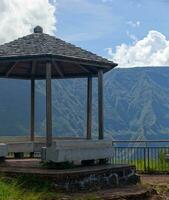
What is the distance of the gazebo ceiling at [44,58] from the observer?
50.4ft

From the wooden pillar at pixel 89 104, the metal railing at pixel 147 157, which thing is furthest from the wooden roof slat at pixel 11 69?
the metal railing at pixel 147 157

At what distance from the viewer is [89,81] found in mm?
18250

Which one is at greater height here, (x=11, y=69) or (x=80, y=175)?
(x=11, y=69)

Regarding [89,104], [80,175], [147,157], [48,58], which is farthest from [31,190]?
[147,157]

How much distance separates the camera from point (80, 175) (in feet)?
44.8

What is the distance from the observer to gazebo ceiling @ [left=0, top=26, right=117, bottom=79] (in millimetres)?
15367

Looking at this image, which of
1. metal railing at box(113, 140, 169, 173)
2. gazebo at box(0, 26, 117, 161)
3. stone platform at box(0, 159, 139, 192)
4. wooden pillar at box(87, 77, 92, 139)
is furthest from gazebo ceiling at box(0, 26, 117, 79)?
metal railing at box(113, 140, 169, 173)

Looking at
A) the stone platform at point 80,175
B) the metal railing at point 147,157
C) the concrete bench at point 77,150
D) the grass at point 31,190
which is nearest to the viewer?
the grass at point 31,190

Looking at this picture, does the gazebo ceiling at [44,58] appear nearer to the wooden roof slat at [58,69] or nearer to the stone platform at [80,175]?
the wooden roof slat at [58,69]

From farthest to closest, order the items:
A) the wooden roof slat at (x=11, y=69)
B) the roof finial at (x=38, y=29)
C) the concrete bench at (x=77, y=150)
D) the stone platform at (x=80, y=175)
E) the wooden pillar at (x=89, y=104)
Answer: the wooden roof slat at (x=11, y=69) < the wooden pillar at (x=89, y=104) < the roof finial at (x=38, y=29) < the concrete bench at (x=77, y=150) < the stone platform at (x=80, y=175)

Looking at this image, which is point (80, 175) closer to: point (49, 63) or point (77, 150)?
point (77, 150)

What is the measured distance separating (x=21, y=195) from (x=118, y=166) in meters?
4.39

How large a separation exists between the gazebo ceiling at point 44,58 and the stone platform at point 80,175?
2836mm

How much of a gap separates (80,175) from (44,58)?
332cm
